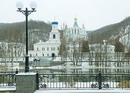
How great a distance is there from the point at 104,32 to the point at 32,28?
34.0 metres

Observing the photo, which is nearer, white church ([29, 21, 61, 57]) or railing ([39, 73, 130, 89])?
railing ([39, 73, 130, 89])

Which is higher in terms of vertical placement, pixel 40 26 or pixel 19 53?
pixel 40 26

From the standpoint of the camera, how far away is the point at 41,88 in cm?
1304

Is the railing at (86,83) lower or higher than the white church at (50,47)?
lower

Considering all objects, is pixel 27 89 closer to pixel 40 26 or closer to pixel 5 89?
pixel 5 89

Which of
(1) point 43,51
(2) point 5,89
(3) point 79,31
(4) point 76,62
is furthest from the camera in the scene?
(3) point 79,31

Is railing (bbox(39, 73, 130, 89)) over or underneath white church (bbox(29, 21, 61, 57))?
underneath

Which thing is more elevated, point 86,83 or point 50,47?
point 50,47

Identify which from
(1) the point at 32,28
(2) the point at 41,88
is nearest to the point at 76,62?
(2) the point at 41,88

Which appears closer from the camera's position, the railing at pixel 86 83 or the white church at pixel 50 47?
the railing at pixel 86 83

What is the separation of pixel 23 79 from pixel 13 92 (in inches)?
45.5

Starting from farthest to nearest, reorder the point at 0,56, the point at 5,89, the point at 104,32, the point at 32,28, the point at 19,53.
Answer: the point at 32,28 → the point at 104,32 → the point at 19,53 → the point at 0,56 → the point at 5,89

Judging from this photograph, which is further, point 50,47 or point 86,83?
point 50,47

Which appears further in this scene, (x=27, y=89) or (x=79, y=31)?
(x=79, y=31)
